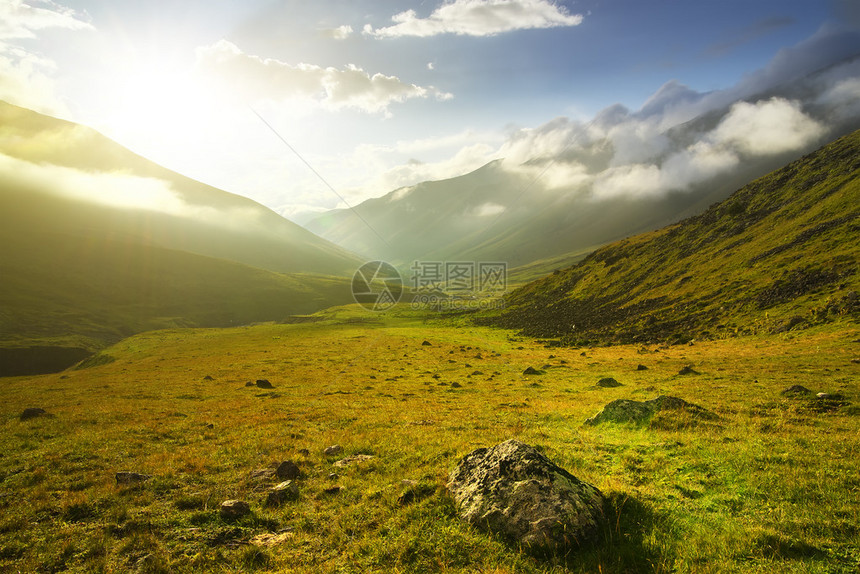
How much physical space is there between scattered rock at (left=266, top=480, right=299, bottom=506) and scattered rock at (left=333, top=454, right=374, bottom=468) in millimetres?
2463

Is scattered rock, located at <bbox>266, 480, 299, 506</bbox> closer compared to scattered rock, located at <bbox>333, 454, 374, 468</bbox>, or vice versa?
scattered rock, located at <bbox>266, 480, 299, 506</bbox>

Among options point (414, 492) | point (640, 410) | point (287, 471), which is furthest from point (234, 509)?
point (640, 410)

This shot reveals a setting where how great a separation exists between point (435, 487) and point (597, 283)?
100657 millimetres

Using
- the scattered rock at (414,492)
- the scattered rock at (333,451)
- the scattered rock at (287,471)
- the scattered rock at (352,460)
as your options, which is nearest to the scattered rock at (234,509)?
the scattered rock at (287,471)

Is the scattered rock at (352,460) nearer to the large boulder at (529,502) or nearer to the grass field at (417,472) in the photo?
the grass field at (417,472)

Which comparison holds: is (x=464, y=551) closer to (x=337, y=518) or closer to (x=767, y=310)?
(x=337, y=518)

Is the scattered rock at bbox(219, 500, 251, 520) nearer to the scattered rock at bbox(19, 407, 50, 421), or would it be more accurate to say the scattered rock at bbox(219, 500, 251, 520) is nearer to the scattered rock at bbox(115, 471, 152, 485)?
the scattered rock at bbox(115, 471, 152, 485)

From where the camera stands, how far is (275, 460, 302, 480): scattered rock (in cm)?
1336

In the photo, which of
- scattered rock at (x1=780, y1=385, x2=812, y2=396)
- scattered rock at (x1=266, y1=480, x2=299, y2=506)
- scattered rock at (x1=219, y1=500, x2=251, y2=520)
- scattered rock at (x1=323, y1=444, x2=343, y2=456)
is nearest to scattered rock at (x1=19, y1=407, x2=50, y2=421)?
scattered rock at (x1=323, y1=444, x2=343, y2=456)

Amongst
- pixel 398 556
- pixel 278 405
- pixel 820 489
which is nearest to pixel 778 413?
pixel 820 489

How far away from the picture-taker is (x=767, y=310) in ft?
155

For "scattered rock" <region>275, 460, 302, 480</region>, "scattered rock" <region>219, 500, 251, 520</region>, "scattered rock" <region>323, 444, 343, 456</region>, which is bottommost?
"scattered rock" <region>323, 444, 343, 456</region>

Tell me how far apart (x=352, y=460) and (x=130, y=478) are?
8109 mm

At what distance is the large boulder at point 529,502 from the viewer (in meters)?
7.91
